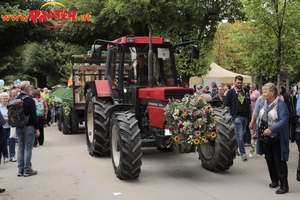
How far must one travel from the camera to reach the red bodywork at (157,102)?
24.7 feet

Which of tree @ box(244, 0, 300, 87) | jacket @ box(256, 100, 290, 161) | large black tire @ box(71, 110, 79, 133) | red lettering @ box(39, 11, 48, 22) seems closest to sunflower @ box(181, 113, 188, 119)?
jacket @ box(256, 100, 290, 161)

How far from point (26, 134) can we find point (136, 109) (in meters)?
2.29

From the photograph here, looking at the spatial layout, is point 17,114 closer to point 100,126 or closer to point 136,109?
point 100,126

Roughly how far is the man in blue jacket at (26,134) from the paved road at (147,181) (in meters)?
0.24

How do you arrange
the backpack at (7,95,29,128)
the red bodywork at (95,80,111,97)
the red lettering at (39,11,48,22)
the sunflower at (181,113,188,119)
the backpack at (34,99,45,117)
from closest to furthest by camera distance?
the sunflower at (181,113,188,119) → the backpack at (7,95,29,128) → the red bodywork at (95,80,111,97) → the backpack at (34,99,45,117) → the red lettering at (39,11,48,22)

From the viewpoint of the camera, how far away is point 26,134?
26.3ft

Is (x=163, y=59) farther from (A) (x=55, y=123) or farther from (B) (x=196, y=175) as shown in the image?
(A) (x=55, y=123)

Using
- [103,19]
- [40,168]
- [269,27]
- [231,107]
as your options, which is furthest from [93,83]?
[103,19]

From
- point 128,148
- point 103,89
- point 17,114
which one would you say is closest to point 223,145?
point 128,148

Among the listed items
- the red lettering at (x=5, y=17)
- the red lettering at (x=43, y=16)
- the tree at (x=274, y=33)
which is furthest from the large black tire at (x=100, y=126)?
the red lettering at (x=43, y=16)

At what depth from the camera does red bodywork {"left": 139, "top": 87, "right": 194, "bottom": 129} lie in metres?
7.52

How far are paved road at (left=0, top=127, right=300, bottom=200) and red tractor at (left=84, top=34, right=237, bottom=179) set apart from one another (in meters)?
0.36

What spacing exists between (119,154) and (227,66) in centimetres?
3616

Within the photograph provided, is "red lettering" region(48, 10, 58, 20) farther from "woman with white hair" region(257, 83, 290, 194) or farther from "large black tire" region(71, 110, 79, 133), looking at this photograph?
"woman with white hair" region(257, 83, 290, 194)
